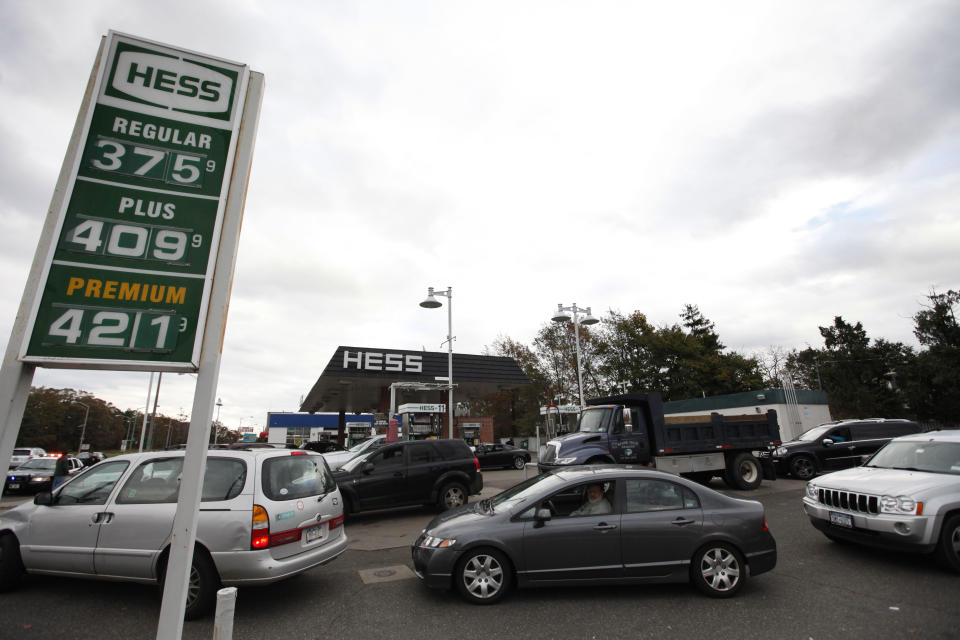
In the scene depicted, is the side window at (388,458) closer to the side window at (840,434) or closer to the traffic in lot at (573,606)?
the traffic in lot at (573,606)

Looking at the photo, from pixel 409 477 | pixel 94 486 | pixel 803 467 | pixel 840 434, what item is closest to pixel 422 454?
pixel 409 477

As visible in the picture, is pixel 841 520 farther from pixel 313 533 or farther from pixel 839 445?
pixel 839 445

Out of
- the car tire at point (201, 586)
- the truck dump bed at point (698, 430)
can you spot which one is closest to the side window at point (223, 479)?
the car tire at point (201, 586)

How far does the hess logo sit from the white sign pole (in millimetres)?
200

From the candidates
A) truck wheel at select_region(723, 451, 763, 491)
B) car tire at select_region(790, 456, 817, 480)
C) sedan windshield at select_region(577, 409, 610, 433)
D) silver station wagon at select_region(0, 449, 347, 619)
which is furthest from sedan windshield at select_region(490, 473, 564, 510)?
car tire at select_region(790, 456, 817, 480)

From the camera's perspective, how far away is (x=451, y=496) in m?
10.9

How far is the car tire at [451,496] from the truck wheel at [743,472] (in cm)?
750

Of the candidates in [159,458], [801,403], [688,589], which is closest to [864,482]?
[688,589]

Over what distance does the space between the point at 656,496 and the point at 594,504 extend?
76 cm

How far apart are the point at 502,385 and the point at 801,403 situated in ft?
55.1

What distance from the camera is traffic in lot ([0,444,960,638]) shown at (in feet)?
14.7

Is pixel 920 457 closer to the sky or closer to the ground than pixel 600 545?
closer to the sky

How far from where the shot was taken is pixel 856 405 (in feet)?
152

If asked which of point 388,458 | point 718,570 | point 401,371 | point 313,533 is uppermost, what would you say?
point 401,371
